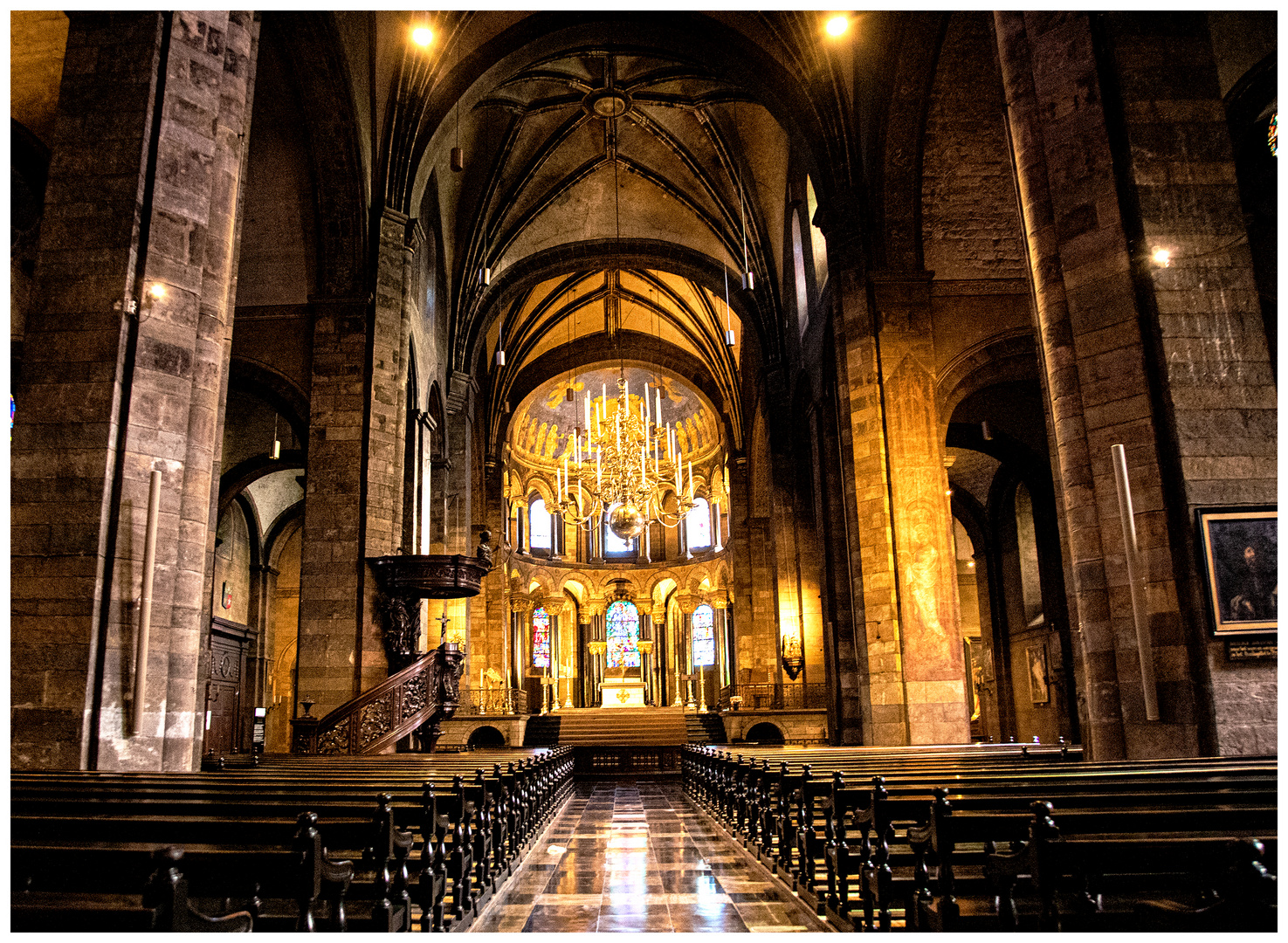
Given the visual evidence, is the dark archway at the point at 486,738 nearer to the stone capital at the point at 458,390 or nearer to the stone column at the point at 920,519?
the stone capital at the point at 458,390

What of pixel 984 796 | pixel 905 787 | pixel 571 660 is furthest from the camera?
pixel 571 660

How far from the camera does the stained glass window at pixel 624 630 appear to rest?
37.6 meters

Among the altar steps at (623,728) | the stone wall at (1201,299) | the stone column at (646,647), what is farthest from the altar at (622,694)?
the stone wall at (1201,299)

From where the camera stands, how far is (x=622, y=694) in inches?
1120

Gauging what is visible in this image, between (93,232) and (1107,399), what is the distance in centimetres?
810

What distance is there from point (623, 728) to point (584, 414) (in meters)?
17.0

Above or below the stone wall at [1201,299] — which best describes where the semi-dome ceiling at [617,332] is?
above

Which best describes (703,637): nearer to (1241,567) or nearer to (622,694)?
(622,694)

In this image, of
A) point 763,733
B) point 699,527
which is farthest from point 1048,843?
point 699,527

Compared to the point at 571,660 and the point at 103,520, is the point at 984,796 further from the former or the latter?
the point at 571,660

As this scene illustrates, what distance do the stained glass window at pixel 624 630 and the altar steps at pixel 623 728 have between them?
1053cm

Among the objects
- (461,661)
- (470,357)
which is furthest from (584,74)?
(461,661)

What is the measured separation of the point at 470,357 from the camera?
23766 millimetres

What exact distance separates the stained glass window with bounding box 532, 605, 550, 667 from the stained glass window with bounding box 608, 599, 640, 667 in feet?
8.55
